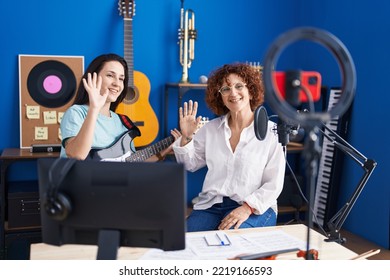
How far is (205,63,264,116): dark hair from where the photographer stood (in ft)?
8.25

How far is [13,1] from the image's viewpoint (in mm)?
3365

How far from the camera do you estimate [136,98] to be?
3.55 meters

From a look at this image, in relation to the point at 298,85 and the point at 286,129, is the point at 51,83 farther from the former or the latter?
the point at 298,85

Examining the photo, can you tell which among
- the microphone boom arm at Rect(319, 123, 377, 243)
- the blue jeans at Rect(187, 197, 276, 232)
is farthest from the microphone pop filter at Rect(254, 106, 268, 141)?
the blue jeans at Rect(187, 197, 276, 232)

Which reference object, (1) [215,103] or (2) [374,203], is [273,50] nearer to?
(1) [215,103]

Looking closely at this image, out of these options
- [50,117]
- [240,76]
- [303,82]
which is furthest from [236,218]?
[50,117]

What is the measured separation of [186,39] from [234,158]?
5.29ft

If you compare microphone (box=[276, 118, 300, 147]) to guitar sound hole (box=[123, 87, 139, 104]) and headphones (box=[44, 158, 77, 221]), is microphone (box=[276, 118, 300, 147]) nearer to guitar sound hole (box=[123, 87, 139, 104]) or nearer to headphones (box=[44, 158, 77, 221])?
headphones (box=[44, 158, 77, 221])

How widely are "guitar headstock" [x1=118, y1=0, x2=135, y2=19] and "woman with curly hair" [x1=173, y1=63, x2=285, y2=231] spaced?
4.12 ft

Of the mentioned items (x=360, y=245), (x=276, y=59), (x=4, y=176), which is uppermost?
(x=276, y=59)

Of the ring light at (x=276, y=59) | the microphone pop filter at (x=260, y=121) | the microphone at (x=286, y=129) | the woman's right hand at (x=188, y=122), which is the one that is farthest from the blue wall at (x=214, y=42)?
the ring light at (x=276, y=59)

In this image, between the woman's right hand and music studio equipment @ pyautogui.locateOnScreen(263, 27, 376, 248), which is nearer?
music studio equipment @ pyautogui.locateOnScreen(263, 27, 376, 248)

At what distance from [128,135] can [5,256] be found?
136 centimetres

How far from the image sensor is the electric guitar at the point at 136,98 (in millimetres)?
3498
